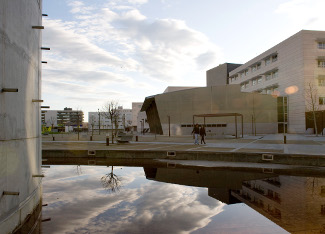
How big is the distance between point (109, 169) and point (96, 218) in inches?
282

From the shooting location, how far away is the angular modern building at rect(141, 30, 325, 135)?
161ft

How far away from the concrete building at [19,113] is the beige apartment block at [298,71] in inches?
2006

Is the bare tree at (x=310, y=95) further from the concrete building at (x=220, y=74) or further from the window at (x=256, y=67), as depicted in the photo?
the concrete building at (x=220, y=74)

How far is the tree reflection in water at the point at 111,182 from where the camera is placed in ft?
28.3

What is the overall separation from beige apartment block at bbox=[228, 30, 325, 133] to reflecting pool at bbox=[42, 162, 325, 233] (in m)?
44.6

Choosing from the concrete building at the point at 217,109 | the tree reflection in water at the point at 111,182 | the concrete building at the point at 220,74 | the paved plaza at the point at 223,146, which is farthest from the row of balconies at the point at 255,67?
the tree reflection in water at the point at 111,182

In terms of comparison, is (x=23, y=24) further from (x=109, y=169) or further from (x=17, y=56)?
(x=109, y=169)

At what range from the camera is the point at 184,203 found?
695 centimetres

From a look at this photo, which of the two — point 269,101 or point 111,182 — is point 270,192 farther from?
point 269,101

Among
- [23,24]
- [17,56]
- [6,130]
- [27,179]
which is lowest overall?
[27,179]

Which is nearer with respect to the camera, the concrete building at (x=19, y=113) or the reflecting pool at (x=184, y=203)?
the concrete building at (x=19, y=113)

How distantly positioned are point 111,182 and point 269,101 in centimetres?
4820

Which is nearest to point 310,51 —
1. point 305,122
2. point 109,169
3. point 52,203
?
point 305,122

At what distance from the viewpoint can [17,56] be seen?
5.22 metres
